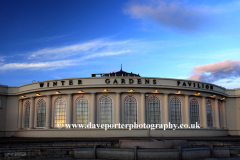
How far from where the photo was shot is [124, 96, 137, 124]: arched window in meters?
30.2

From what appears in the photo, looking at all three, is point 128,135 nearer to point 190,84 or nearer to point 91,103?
point 91,103

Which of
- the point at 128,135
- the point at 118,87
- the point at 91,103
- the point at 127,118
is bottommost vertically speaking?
the point at 128,135

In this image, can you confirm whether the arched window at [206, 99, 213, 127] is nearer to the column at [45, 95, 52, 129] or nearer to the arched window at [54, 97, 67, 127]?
the arched window at [54, 97, 67, 127]

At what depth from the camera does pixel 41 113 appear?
107 ft

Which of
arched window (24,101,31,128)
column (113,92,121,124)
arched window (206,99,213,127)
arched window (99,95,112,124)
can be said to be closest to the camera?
column (113,92,121,124)

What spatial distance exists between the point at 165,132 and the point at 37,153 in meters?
18.3

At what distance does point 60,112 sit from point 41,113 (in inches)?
118

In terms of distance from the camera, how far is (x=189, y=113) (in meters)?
31.9

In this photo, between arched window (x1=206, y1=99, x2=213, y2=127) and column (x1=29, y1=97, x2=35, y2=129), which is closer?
column (x1=29, y1=97, x2=35, y2=129)

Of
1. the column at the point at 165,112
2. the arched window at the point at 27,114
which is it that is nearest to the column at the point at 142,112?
the column at the point at 165,112

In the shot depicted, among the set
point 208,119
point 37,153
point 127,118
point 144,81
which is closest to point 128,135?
point 127,118

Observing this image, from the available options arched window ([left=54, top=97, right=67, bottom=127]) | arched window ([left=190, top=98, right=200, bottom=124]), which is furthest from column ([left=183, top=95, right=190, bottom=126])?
arched window ([left=54, top=97, right=67, bottom=127])

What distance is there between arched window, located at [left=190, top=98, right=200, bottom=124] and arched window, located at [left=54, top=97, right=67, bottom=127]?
1632cm

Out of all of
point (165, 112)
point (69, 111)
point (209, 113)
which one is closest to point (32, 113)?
point (69, 111)
